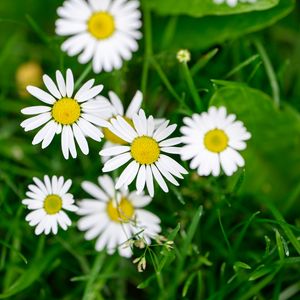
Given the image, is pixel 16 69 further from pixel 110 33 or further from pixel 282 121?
pixel 282 121

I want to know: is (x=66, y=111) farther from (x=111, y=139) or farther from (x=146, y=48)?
(x=146, y=48)

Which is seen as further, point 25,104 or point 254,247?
point 25,104

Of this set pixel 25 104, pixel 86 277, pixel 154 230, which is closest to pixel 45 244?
pixel 86 277

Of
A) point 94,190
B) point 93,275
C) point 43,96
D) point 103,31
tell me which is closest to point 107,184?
point 94,190

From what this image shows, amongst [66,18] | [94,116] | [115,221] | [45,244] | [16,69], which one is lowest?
[45,244]

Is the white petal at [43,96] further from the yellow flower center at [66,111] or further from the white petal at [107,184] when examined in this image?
the white petal at [107,184]

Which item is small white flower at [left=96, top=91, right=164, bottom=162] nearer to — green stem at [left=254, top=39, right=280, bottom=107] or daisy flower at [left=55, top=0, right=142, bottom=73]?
daisy flower at [left=55, top=0, right=142, bottom=73]
